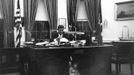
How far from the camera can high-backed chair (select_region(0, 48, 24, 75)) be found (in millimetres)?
5324

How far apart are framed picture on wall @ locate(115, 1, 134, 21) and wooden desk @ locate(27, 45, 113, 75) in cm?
478

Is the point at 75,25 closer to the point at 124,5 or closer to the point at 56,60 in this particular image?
the point at 124,5

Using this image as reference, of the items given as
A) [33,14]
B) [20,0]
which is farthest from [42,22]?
[20,0]

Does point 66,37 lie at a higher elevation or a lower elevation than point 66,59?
higher

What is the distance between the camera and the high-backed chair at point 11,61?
532 centimetres

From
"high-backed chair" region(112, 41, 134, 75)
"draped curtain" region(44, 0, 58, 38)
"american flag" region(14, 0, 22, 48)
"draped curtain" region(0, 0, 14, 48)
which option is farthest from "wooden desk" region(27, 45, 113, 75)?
"draped curtain" region(44, 0, 58, 38)

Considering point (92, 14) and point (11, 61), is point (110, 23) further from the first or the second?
point (11, 61)

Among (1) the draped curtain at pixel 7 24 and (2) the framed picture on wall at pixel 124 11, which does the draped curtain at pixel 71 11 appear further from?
(1) the draped curtain at pixel 7 24

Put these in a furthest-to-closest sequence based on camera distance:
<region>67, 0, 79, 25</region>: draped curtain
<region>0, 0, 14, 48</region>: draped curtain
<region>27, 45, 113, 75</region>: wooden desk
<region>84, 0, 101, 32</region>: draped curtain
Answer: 1. <region>84, 0, 101, 32</region>: draped curtain
2. <region>67, 0, 79, 25</region>: draped curtain
3. <region>0, 0, 14, 48</region>: draped curtain
4. <region>27, 45, 113, 75</region>: wooden desk

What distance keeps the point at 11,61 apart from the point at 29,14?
496cm

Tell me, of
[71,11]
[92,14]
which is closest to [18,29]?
[71,11]

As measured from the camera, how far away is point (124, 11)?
1069cm

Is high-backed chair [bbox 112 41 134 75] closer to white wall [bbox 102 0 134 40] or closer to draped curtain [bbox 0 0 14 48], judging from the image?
white wall [bbox 102 0 134 40]

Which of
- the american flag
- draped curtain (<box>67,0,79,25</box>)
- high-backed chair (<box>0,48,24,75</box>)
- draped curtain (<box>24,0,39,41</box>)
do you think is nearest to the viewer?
high-backed chair (<box>0,48,24,75</box>)
